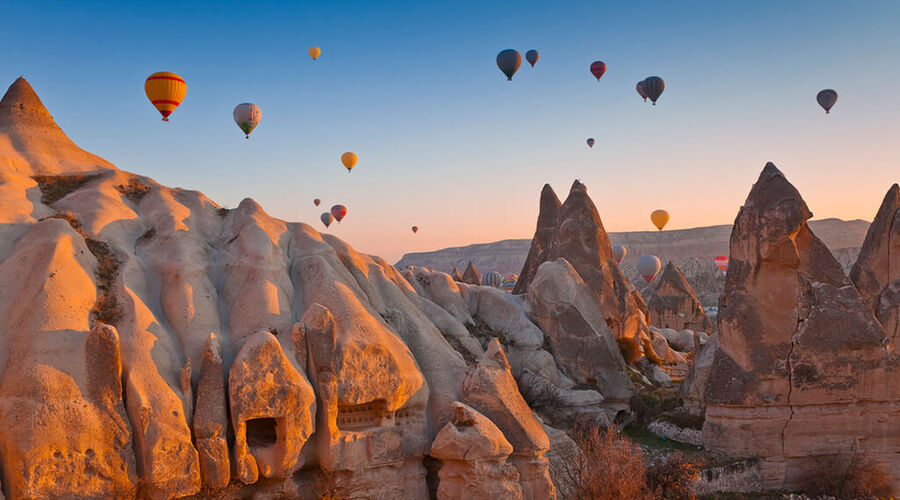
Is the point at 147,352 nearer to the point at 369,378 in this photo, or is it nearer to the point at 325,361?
the point at 325,361

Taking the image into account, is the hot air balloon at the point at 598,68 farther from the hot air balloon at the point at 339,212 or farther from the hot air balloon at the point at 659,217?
the hot air balloon at the point at 659,217

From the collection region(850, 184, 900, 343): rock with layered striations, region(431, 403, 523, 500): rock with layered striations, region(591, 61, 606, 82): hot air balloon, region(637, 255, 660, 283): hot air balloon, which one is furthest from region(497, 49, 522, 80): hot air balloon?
region(637, 255, 660, 283): hot air balloon

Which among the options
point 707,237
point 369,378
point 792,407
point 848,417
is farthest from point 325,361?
point 707,237

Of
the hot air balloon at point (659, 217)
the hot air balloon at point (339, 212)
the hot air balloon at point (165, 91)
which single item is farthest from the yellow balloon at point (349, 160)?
the hot air balloon at point (659, 217)

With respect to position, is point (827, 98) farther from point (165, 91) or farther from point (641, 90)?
point (165, 91)

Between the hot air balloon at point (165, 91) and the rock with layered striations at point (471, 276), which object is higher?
the hot air balloon at point (165, 91)

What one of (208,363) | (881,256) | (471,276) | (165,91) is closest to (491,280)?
(471,276)
